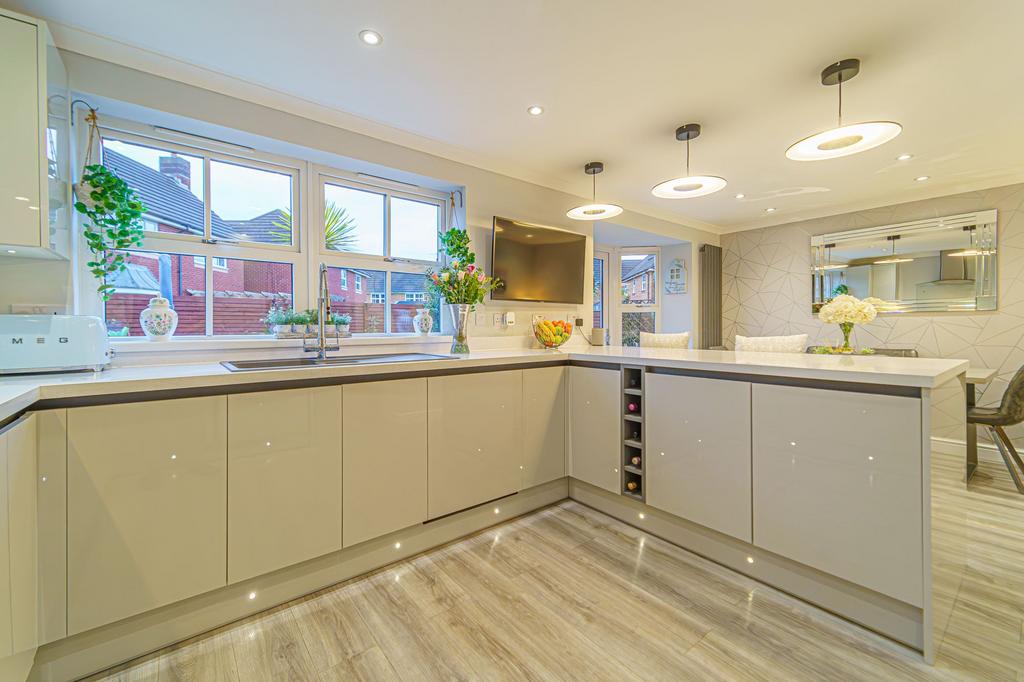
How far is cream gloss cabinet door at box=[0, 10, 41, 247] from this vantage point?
141cm

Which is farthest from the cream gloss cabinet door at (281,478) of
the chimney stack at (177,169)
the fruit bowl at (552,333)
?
the fruit bowl at (552,333)

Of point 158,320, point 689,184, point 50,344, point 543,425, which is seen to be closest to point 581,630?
point 543,425

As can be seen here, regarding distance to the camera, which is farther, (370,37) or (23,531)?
(370,37)

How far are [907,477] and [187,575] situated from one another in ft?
8.20

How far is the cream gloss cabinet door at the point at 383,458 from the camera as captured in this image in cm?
185

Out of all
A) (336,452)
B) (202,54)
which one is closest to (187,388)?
(336,452)

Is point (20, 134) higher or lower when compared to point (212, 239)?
higher

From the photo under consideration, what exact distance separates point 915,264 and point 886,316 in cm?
54

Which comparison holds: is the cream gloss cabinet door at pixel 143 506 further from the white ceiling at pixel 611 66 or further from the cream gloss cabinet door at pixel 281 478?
the white ceiling at pixel 611 66

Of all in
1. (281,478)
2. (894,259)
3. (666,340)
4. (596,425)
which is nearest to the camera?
(281,478)

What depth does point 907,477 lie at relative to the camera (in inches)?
55.7

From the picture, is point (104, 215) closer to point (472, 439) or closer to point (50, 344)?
point (50, 344)

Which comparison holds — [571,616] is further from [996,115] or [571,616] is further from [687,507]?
[996,115]

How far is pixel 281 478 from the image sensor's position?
168cm
